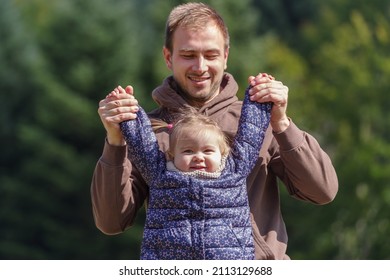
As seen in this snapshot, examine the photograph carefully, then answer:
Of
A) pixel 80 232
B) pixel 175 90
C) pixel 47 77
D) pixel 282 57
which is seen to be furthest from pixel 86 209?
pixel 175 90

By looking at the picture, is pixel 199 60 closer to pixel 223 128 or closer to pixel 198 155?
pixel 223 128

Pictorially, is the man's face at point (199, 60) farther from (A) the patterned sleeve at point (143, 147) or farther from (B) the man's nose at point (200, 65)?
(A) the patterned sleeve at point (143, 147)

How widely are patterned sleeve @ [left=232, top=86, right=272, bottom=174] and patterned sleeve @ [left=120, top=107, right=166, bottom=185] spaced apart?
0.32 m

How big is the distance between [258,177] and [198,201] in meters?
0.46

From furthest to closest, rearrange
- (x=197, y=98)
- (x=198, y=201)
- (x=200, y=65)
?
(x=197, y=98) → (x=200, y=65) → (x=198, y=201)

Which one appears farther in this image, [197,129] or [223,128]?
[223,128]

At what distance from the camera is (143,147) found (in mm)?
5988

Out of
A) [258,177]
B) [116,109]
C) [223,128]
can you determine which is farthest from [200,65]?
[258,177]

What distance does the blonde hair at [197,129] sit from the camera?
19.5ft

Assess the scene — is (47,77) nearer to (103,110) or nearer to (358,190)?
(358,190)

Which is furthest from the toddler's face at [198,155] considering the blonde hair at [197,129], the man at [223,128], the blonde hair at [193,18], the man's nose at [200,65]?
the blonde hair at [193,18]

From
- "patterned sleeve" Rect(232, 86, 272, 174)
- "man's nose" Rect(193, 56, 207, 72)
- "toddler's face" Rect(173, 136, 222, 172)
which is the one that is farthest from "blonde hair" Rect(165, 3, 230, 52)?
"toddler's face" Rect(173, 136, 222, 172)

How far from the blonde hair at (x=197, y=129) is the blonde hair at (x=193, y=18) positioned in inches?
14.6

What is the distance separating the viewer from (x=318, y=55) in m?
46.1
